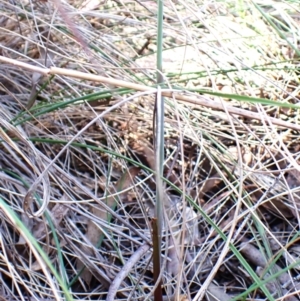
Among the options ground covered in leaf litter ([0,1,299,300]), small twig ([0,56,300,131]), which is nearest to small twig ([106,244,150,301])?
ground covered in leaf litter ([0,1,299,300])

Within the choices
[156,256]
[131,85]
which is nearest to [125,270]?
[156,256]

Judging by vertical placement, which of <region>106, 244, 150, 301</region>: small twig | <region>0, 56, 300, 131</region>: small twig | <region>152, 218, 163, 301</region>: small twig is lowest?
<region>106, 244, 150, 301</region>: small twig

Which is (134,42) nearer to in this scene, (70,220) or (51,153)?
(51,153)

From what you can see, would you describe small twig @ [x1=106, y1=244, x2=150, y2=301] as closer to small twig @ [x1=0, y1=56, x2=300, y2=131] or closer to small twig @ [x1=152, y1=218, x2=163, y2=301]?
small twig @ [x1=152, y1=218, x2=163, y2=301]

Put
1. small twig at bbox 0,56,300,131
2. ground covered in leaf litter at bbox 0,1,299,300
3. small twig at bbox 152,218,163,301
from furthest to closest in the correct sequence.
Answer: ground covered in leaf litter at bbox 0,1,299,300 → small twig at bbox 152,218,163,301 → small twig at bbox 0,56,300,131

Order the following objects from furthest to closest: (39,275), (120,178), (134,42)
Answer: (134,42), (120,178), (39,275)

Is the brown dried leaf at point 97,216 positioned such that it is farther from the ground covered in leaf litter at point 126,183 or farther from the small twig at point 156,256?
the small twig at point 156,256

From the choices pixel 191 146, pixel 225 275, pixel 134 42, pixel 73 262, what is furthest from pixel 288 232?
pixel 134 42

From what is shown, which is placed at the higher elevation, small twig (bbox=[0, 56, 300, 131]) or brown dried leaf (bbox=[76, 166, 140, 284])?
small twig (bbox=[0, 56, 300, 131])

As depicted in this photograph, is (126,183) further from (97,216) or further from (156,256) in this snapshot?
(156,256)
